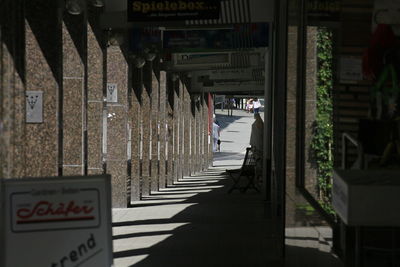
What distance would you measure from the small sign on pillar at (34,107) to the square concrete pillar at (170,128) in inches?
545

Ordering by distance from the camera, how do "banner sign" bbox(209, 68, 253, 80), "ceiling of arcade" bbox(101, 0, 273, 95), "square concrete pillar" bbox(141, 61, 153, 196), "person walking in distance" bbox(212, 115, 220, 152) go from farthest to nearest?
"person walking in distance" bbox(212, 115, 220, 152) → "banner sign" bbox(209, 68, 253, 80) → "square concrete pillar" bbox(141, 61, 153, 196) → "ceiling of arcade" bbox(101, 0, 273, 95)

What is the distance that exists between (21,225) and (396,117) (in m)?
2.22

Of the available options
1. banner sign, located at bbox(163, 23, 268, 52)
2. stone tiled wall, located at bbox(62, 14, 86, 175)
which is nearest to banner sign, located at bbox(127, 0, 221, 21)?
stone tiled wall, located at bbox(62, 14, 86, 175)

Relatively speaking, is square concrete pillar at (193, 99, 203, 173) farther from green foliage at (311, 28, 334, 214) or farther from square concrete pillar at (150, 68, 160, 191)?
green foliage at (311, 28, 334, 214)

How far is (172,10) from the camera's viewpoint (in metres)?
11.1

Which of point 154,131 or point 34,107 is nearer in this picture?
point 34,107

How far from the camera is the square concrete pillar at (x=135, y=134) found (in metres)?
17.4

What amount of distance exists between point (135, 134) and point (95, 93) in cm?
346

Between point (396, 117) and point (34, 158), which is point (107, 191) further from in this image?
point (34, 158)

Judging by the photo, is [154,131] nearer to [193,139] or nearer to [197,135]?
[193,139]

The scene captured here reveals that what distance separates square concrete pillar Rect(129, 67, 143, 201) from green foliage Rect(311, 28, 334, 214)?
1168cm

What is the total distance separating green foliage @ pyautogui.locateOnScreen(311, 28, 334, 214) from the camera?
194 inches

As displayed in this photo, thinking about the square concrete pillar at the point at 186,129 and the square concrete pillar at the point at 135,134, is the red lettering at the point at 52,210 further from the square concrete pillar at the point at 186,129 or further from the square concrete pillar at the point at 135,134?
the square concrete pillar at the point at 186,129

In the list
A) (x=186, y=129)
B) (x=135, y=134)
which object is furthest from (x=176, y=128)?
(x=135, y=134)
